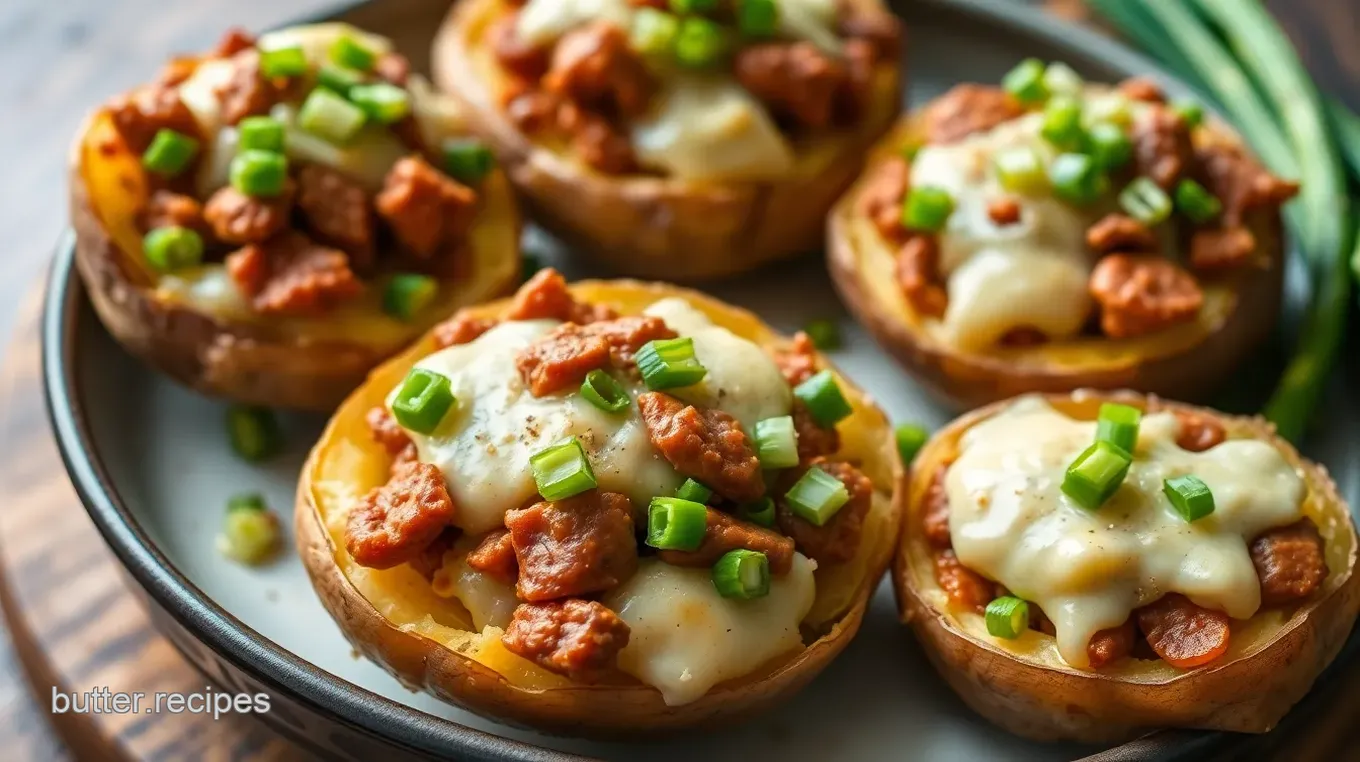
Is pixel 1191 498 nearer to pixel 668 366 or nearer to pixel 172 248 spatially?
pixel 668 366

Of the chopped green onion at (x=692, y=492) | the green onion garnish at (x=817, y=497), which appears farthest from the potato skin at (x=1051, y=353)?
the chopped green onion at (x=692, y=492)

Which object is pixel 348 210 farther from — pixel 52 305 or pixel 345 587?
pixel 345 587

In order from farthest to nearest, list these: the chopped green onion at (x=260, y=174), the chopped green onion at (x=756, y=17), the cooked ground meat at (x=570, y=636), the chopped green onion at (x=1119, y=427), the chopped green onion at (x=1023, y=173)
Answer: the chopped green onion at (x=756, y=17) < the chopped green onion at (x=1023, y=173) < the chopped green onion at (x=260, y=174) < the chopped green onion at (x=1119, y=427) < the cooked ground meat at (x=570, y=636)

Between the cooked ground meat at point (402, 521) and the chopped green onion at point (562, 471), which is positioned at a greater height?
the chopped green onion at point (562, 471)

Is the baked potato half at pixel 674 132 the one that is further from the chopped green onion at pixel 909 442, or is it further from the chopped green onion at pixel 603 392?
the chopped green onion at pixel 603 392

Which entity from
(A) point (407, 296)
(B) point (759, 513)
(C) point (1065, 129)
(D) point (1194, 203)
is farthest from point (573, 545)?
(D) point (1194, 203)

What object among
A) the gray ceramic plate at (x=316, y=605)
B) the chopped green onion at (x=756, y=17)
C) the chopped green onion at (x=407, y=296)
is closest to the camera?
the gray ceramic plate at (x=316, y=605)
